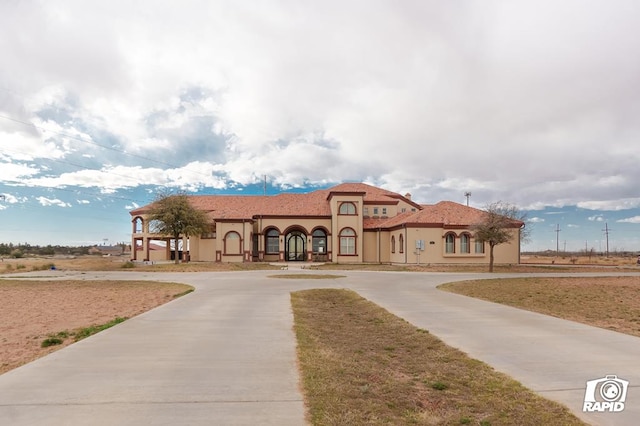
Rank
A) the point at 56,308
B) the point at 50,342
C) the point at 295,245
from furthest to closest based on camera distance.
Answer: the point at 295,245 < the point at 56,308 < the point at 50,342

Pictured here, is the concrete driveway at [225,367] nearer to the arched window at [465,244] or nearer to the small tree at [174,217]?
the arched window at [465,244]

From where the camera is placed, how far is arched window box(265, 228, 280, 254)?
47906 mm

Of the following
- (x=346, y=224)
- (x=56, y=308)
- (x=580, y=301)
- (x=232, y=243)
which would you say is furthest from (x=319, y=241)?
(x=56, y=308)

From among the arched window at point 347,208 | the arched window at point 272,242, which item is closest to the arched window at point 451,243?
the arched window at point 347,208

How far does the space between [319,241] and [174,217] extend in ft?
51.4

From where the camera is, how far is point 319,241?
47750 millimetres

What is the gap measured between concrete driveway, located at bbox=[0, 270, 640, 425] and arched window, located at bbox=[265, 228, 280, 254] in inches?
1427

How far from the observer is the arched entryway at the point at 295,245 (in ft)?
161

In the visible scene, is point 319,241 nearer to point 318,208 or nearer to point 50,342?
point 318,208

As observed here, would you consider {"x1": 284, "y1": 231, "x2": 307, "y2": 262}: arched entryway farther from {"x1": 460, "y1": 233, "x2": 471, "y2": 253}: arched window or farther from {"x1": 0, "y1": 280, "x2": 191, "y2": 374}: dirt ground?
{"x1": 0, "y1": 280, "x2": 191, "y2": 374}: dirt ground

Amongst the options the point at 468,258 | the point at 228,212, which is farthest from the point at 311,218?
the point at 468,258

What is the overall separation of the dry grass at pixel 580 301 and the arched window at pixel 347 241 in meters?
25.8

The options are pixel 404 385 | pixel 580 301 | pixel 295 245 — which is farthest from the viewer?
pixel 295 245

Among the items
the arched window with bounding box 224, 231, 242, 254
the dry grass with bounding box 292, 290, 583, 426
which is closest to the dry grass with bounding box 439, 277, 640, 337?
the dry grass with bounding box 292, 290, 583, 426
